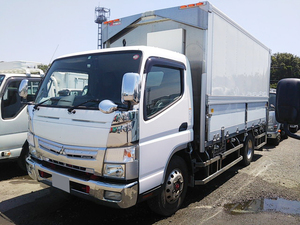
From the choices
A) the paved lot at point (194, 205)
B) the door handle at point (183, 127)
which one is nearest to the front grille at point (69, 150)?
the paved lot at point (194, 205)

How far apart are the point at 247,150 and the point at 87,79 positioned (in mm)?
5068

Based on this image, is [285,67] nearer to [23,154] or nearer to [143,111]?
[23,154]

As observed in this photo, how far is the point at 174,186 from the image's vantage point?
12.8ft

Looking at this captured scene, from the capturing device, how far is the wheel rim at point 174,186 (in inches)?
150

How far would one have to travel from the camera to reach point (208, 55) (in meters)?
4.43

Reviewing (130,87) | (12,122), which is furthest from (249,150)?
(12,122)

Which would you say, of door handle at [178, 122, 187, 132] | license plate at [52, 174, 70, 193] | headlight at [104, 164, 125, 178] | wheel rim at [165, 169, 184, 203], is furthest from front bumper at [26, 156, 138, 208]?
door handle at [178, 122, 187, 132]

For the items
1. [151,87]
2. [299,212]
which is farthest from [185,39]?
[299,212]

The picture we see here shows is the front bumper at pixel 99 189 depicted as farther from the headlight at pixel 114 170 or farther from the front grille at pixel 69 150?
the front grille at pixel 69 150

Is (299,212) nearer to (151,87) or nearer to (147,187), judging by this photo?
(147,187)

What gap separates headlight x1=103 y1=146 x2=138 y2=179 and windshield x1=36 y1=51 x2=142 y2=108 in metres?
0.61

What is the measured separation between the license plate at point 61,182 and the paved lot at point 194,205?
2.43 ft

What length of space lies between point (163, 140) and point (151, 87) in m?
0.76

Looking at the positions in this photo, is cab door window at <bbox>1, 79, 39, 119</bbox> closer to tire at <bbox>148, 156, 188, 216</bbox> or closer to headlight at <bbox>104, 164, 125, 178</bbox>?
headlight at <bbox>104, 164, 125, 178</bbox>
